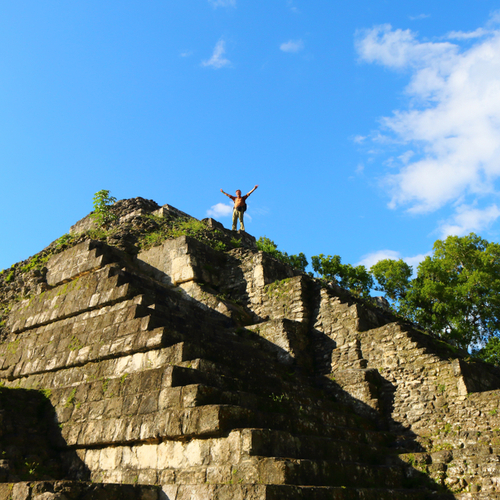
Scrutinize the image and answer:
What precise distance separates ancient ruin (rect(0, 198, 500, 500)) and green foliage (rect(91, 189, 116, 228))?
4725 millimetres

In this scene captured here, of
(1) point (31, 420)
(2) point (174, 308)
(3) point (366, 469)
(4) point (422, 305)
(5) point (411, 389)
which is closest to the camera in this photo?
(3) point (366, 469)

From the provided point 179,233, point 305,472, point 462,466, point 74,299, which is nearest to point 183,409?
point 305,472

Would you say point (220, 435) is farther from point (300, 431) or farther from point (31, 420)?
point (31, 420)

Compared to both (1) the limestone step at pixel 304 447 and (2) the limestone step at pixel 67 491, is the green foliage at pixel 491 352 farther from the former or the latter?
(2) the limestone step at pixel 67 491

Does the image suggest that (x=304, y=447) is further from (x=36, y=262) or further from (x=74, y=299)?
(x=36, y=262)

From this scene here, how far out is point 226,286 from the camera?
1363 centimetres

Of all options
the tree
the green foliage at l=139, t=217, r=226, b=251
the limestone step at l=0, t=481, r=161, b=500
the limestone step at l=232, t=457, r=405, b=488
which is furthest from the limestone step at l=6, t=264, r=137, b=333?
the tree

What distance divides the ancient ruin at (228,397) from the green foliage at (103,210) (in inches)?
186

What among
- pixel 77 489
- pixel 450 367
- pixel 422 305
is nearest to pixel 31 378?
pixel 77 489

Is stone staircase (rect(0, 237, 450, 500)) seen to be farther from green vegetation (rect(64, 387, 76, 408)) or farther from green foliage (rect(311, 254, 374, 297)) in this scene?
green foliage (rect(311, 254, 374, 297))

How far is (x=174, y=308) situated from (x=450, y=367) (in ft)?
18.1

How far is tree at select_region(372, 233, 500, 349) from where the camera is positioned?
22078mm

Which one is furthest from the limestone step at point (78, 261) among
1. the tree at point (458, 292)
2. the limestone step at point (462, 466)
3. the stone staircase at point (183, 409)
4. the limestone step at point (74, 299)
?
the tree at point (458, 292)

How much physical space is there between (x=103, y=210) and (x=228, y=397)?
1316 centimetres
